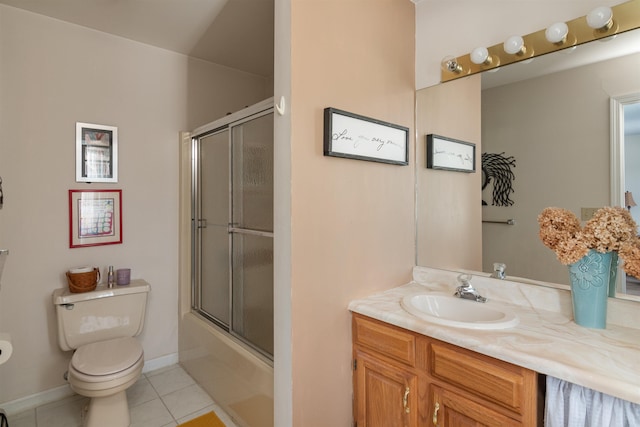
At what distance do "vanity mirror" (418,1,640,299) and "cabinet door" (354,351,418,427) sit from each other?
2.46 feet

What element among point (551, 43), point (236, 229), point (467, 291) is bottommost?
point (467, 291)

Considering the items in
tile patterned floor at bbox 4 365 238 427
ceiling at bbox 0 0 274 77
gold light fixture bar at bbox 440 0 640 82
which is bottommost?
tile patterned floor at bbox 4 365 238 427

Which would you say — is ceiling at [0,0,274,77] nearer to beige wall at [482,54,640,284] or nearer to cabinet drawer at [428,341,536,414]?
beige wall at [482,54,640,284]

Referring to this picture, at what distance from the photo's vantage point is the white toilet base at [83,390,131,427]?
1.84 metres

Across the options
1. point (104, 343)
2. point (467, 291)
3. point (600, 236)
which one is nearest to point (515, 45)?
point (600, 236)

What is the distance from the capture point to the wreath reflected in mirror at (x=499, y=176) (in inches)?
66.2

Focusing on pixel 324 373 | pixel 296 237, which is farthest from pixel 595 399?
pixel 296 237

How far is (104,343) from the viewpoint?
2.06 m

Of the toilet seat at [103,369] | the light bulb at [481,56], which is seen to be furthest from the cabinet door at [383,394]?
the light bulb at [481,56]

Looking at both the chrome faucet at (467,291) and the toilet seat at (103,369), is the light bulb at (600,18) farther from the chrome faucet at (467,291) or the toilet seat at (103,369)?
the toilet seat at (103,369)

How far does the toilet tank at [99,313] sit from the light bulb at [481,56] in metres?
2.46

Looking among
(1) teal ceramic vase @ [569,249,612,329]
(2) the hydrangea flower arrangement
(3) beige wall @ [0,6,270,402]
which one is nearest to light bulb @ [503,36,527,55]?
(2) the hydrangea flower arrangement

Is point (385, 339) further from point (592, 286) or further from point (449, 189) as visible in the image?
point (449, 189)

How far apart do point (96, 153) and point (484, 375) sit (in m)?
2.60
